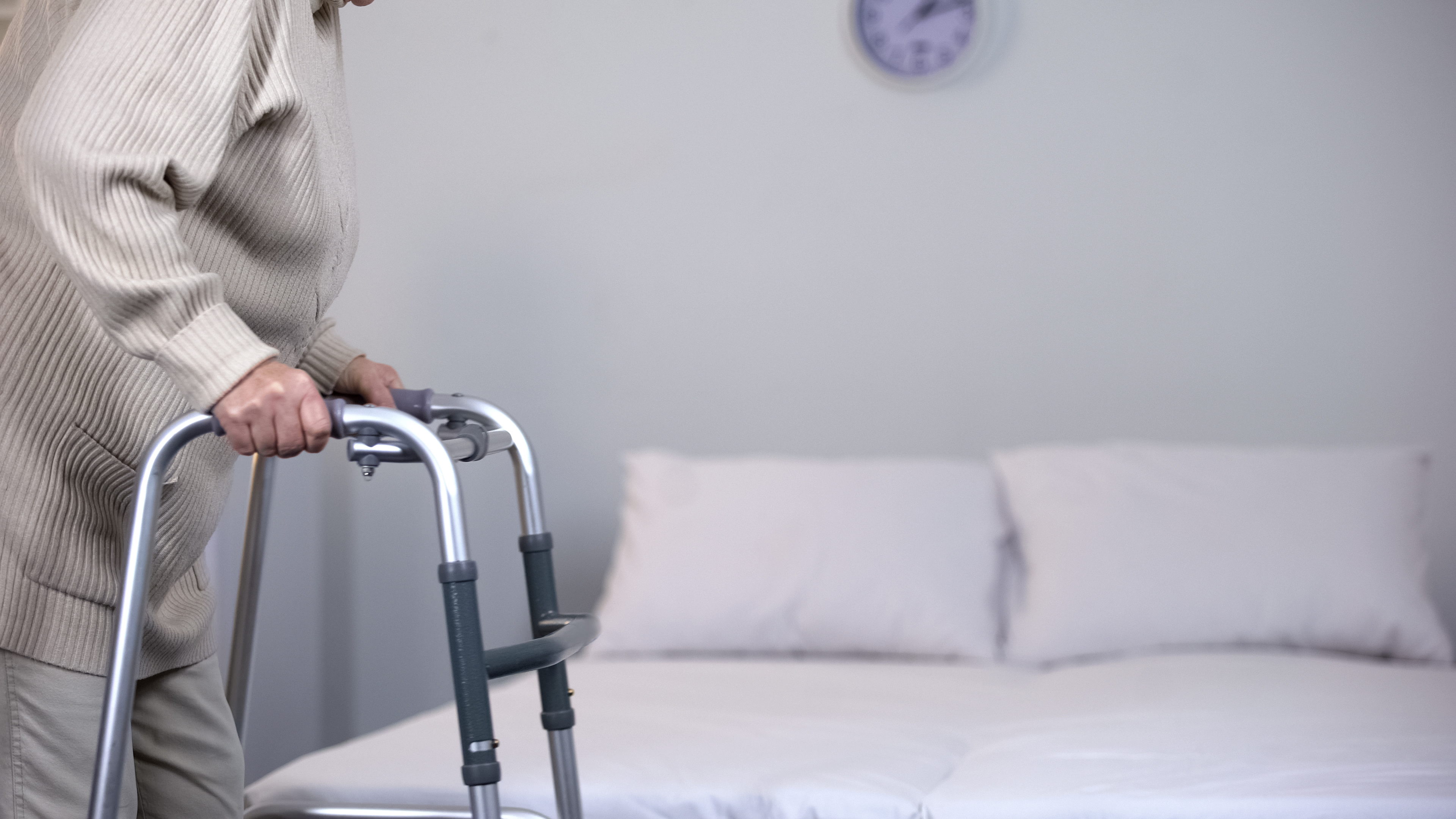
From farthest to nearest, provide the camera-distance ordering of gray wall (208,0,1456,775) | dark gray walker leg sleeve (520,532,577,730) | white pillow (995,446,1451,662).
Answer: gray wall (208,0,1456,775) < white pillow (995,446,1451,662) < dark gray walker leg sleeve (520,532,577,730)

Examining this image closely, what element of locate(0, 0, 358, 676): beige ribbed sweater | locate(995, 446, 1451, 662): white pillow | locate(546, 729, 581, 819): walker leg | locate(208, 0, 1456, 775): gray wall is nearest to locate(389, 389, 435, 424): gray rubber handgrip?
locate(0, 0, 358, 676): beige ribbed sweater

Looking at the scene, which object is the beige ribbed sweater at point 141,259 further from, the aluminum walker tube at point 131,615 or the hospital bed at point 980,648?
the hospital bed at point 980,648

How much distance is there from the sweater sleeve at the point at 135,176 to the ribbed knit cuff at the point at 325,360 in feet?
1.33

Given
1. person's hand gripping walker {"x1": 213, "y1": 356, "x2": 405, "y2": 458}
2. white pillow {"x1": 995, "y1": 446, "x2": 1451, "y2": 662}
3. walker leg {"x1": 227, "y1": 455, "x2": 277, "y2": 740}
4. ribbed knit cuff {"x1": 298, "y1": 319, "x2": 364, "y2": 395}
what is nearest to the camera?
person's hand gripping walker {"x1": 213, "y1": 356, "x2": 405, "y2": 458}

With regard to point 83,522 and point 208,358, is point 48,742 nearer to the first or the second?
point 83,522

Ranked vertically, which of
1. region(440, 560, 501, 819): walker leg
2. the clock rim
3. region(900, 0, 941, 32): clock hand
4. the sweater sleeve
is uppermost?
region(900, 0, 941, 32): clock hand

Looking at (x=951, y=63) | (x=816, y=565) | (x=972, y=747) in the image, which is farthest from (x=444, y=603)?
(x=951, y=63)

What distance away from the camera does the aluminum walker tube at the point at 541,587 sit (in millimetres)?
1136

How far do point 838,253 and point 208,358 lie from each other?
195 cm

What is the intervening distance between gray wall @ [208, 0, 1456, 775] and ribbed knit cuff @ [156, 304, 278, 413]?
1866 millimetres

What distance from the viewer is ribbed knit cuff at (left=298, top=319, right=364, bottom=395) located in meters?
1.29

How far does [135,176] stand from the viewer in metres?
0.85

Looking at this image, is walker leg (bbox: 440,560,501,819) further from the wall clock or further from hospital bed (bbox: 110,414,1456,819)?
the wall clock

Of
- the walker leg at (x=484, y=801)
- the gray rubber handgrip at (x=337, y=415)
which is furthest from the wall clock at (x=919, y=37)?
the walker leg at (x=484, y=801)
